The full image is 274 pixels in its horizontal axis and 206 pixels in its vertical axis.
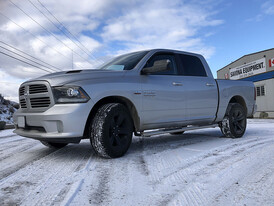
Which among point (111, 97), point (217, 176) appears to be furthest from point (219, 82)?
point (217, 176)

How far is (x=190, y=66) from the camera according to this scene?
5270mm

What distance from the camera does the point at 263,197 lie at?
6.88 feet

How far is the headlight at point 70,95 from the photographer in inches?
132

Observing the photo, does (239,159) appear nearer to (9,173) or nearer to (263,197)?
(263,197)

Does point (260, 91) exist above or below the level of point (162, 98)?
above

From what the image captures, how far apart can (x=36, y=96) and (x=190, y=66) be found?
3.18m

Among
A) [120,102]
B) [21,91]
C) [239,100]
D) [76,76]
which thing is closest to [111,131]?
[120,102]

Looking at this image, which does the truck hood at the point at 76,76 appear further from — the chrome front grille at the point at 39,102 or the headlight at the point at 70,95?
the chrome front grille at the point at 39,102

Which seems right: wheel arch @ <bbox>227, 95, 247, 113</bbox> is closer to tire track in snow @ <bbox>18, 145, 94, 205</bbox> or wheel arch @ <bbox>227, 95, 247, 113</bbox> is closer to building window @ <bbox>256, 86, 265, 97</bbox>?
tire track in snow @ <bbox>18, 145, 94, 205</bbox>

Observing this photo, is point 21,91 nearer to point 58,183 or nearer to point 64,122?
point 64,122

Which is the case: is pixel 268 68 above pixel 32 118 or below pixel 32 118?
above

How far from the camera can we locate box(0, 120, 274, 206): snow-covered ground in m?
2.10

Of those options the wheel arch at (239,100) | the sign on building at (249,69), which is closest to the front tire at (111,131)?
the wheel arch at (239,100)

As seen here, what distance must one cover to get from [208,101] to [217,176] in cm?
279
